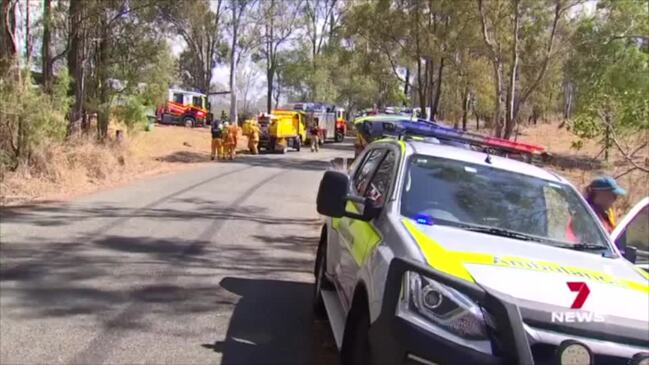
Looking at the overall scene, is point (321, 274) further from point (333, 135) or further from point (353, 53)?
point (333, 135)

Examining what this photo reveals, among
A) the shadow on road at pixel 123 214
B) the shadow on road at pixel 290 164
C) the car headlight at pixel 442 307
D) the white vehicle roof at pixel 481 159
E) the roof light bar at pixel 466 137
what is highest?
the roof light bar at pixel 466 137

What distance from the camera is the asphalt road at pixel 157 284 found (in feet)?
19.3

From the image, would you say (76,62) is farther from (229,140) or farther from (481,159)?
(481,159)

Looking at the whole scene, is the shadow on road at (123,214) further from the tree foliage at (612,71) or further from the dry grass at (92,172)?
the tree foliage at (612,71)

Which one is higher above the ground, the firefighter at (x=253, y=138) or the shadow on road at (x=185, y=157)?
the firefighter at (x=253, y=138)

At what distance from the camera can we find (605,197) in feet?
20.1

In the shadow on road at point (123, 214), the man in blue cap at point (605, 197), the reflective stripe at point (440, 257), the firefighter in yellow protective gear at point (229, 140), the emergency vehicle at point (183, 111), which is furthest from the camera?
the emergency vehicle at point (183, 111)

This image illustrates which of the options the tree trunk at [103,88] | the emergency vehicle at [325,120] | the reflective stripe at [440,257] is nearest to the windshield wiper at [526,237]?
the reflective stripe at [440,257]

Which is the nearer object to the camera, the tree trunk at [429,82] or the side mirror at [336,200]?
the side mirror at [336,200]

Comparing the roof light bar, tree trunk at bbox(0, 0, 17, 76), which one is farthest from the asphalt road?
tree trunk at bbox(0, 0, 17, 76)

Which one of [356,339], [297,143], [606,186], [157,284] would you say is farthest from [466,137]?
[297,143]

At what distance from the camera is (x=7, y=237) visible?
10.2 metres

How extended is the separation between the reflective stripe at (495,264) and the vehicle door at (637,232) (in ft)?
4.68

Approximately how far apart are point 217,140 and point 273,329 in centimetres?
2539
